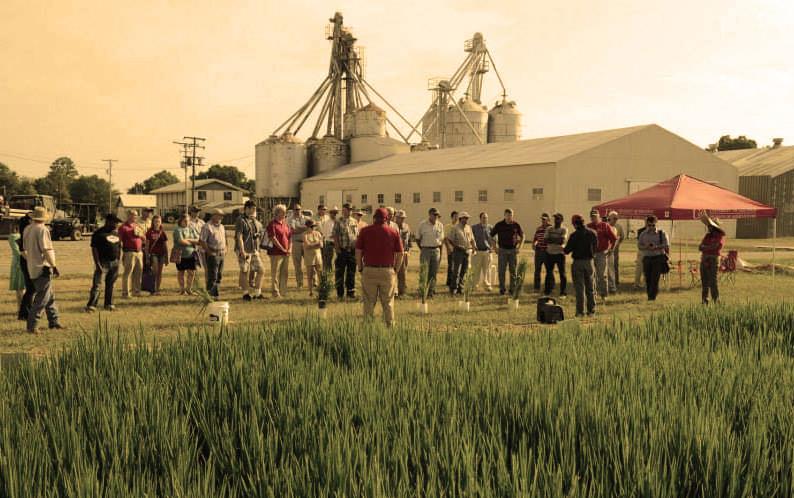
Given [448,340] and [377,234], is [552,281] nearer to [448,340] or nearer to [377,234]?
[377,234]

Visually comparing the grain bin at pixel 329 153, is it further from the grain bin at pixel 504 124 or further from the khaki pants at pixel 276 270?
the khaki pants at pixel 276 270

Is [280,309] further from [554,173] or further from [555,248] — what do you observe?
[554,173]

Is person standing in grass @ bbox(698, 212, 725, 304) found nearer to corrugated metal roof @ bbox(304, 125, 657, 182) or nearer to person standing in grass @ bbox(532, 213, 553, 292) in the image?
person standing in grass @ bbox(532, 213, 553, 292)

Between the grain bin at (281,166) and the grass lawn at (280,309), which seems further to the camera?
the grain bin at (281,166)

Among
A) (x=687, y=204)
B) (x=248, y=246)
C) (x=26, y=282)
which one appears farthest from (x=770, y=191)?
(x=26, y=282)

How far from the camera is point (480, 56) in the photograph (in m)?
64.1

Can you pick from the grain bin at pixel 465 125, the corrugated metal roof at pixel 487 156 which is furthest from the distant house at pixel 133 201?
the corrugated metal roof at pixel 487 156

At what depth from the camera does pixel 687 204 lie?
14.9 m

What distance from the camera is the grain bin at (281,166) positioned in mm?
50562

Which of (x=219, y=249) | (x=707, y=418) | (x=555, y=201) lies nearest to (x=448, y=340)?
(x=707, y=418)

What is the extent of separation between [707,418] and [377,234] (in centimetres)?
594

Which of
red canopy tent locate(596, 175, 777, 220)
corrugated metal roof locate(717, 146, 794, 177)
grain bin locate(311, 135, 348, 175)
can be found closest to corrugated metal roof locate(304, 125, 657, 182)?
grain bin locate(311, 135, 348, 175)

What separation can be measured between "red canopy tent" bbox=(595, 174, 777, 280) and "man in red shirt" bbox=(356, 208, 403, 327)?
28.1ft

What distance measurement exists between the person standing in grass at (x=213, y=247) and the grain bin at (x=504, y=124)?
162 ft
